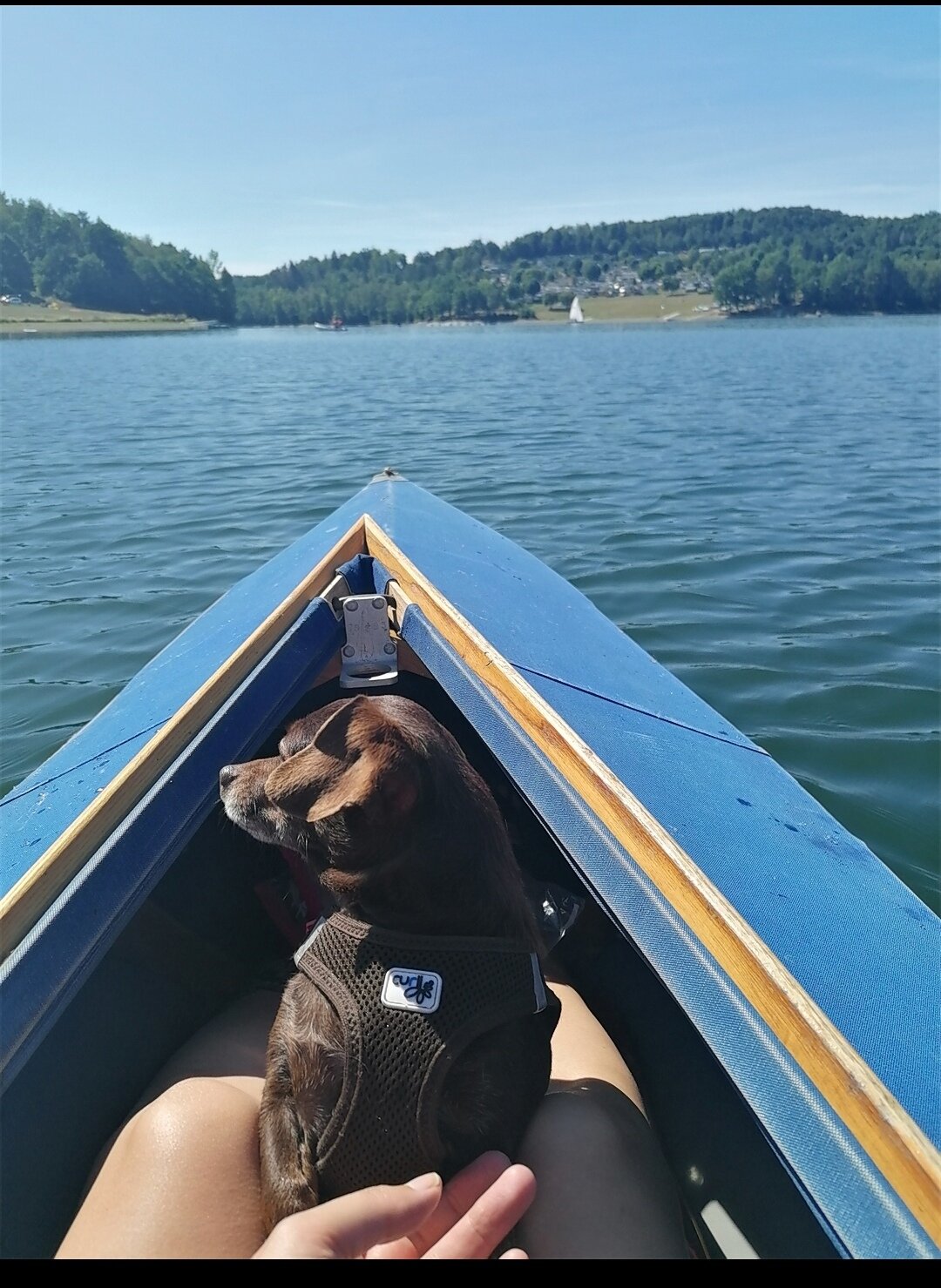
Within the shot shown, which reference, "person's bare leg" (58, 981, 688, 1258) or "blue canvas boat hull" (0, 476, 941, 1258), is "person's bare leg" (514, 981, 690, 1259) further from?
"blue canvas boat hull" (0, 476, 941, 1258)

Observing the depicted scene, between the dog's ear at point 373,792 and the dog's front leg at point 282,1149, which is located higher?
the dog's ear at point 373,792

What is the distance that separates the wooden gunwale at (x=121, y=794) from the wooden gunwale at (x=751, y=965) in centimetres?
98

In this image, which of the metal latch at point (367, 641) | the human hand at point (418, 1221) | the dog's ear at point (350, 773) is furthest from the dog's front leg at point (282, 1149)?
the metal latch at point (367, 641)

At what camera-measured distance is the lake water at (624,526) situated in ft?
22.5

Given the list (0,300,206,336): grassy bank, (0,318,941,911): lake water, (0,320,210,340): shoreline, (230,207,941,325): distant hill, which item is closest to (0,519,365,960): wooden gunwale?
(0,318,941,911): lake water

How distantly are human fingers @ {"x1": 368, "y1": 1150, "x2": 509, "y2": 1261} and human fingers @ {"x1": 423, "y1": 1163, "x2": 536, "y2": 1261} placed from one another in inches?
1.2

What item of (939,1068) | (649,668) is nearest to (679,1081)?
(939,1068)

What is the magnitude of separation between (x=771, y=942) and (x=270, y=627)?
245cm

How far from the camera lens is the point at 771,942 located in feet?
7.95

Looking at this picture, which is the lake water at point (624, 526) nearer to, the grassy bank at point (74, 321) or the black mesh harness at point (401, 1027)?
the black mesh harness at point (401, 1027)

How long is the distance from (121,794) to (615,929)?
187cm

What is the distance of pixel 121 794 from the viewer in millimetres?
2721

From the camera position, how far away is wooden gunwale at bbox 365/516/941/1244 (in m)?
1.60
